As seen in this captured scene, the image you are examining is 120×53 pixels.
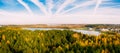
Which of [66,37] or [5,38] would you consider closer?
[5,38]

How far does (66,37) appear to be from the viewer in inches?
987

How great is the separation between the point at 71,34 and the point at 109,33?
3.30 m

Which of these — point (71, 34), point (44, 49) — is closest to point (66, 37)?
point (71, 34)

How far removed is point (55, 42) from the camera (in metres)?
23.1

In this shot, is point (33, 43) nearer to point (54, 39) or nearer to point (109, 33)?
point (54, 39)

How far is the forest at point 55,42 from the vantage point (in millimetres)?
20172

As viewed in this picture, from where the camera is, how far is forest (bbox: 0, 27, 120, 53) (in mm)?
20172

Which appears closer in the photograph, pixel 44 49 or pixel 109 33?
pixel 44 49

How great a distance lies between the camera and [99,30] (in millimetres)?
26922

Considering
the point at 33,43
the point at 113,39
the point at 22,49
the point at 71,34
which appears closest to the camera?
the point at 22,49

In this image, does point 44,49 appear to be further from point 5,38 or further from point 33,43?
point 5,38

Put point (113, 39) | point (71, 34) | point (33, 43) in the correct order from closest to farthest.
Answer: point (33, 43)
point (113, 39)
point (71, 34)

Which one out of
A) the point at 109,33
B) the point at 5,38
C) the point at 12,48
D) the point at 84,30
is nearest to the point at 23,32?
the point at 5,38

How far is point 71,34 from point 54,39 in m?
2.30
